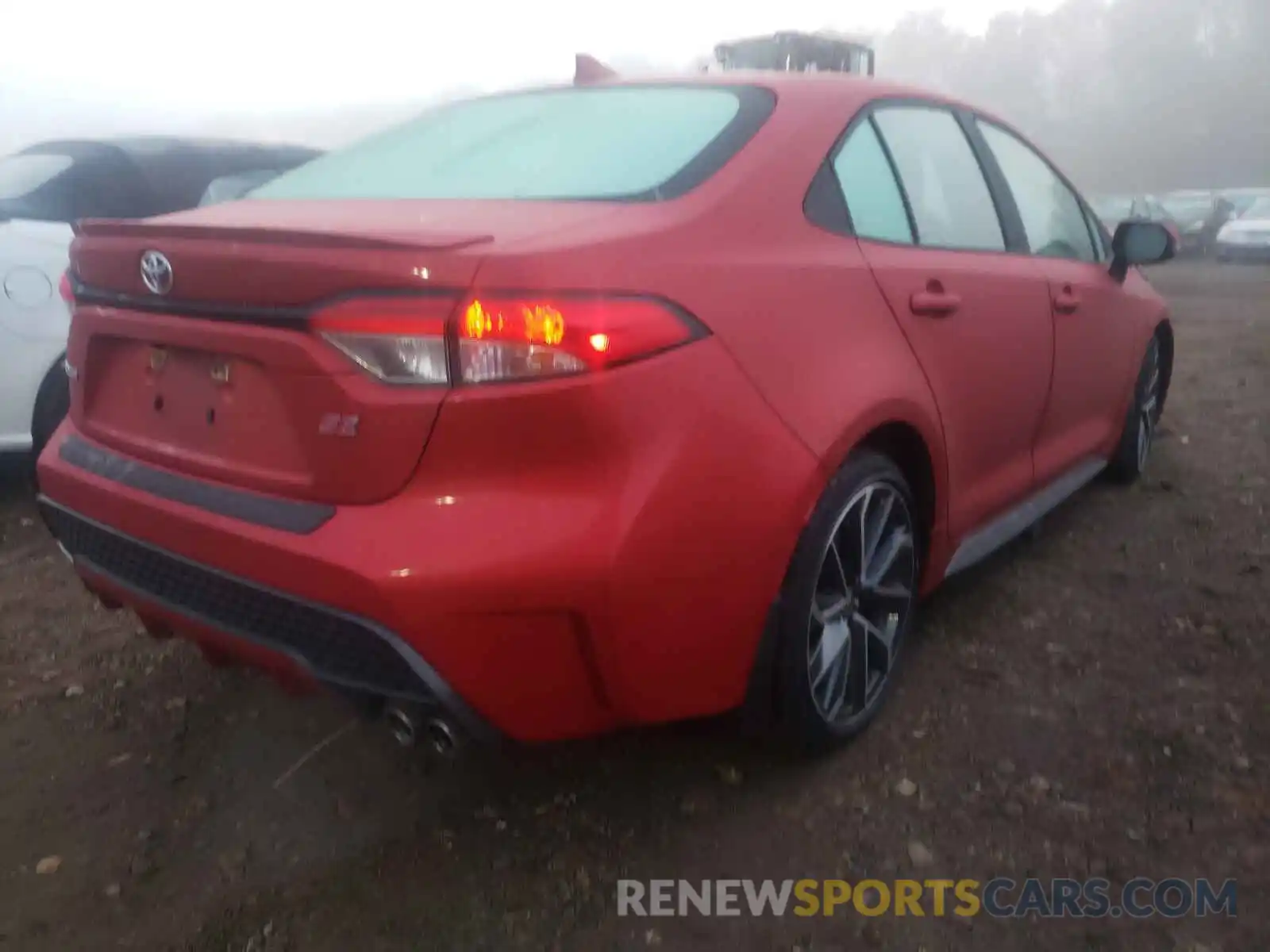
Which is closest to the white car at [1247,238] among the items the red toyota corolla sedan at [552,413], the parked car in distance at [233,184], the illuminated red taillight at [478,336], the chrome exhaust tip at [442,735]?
the parked car in distance at [233,184]

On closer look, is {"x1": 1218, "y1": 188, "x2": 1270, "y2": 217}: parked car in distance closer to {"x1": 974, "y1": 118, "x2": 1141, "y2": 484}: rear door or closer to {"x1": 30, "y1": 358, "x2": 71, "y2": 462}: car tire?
{"x1": 974, "y1": 118, "x2": 1141, "y2": 484}: rear door

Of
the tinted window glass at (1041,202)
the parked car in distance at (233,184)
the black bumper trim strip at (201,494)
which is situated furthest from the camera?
the parked car in distance at (233,184)

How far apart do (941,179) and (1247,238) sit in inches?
680

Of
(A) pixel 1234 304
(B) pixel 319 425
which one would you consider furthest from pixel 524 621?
(A) pixel 1234 304

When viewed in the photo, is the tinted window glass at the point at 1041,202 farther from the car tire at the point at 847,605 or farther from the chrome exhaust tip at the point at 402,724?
the chrome exhaust tip at the point at 402,724

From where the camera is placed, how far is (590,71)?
3.02 metres

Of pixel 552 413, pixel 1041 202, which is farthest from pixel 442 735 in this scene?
pixel 1041 202

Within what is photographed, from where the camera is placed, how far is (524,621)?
1.77 m

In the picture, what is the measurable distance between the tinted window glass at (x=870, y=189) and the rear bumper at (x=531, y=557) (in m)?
0.66

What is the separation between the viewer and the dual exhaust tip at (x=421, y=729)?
1857 millimetres

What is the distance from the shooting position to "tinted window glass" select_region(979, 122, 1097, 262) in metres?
3.25

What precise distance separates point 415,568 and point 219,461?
1.63 ft

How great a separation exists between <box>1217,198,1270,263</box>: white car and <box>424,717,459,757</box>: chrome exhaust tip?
18716mm

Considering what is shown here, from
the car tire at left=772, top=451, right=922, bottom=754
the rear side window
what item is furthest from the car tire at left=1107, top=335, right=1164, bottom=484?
the rear side window
